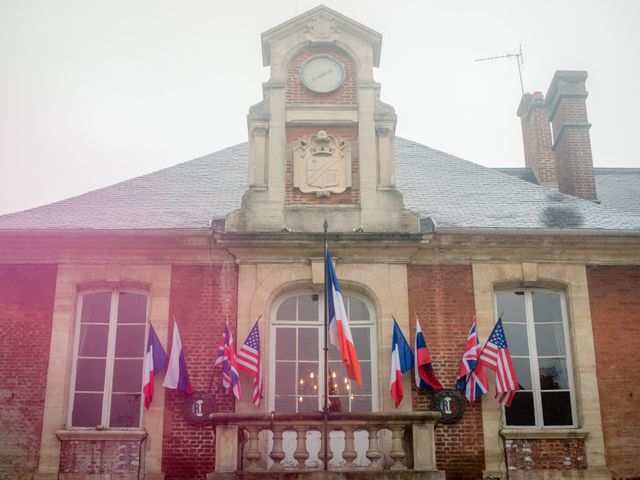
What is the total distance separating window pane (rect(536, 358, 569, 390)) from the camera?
37.6 ft

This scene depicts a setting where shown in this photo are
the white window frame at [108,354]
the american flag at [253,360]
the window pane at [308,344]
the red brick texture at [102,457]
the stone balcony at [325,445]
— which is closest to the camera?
the stone balcony at [325,445]

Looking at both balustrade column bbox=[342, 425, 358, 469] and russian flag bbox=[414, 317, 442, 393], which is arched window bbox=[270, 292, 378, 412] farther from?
balustrade column bbox=[342, 425, 358, 469]

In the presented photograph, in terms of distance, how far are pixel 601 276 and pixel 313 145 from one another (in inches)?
190

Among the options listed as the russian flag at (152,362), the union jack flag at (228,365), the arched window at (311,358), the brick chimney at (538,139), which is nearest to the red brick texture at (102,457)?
the russian flag at (152,362)

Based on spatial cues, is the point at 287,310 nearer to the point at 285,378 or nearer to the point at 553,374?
the point at 285,378

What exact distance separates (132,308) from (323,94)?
4.52 meters

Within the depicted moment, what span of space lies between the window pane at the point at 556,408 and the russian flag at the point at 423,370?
1.64 metres

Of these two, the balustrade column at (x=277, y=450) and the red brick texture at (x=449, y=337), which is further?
the red brick texture at (x=449, y=337)

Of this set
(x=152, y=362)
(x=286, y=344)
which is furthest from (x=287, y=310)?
(x=152, y=362)

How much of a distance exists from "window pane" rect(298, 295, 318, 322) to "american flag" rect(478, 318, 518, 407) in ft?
8.22

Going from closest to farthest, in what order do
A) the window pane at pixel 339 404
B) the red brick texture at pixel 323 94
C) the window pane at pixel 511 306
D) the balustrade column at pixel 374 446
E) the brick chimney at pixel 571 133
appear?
the balustrade column at pixel 374 446 → the window pane at pixel 339 404 → the window pane at pixel 511 306 → the red brick texture at pixel 323 94 → the brick chimney at pixel 571 133

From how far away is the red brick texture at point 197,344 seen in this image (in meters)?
10.8

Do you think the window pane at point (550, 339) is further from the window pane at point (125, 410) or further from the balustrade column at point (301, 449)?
the window pane at point (125, 410)

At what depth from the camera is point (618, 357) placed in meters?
11.5
